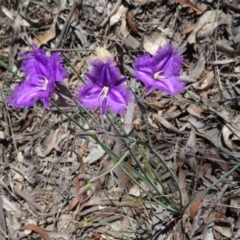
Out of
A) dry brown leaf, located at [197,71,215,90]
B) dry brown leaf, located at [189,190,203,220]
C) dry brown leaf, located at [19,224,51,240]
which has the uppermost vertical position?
dry brown leaf, located at [197,71,215,90]

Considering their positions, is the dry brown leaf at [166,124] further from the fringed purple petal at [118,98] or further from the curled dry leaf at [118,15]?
the fringed purple petal at [118,98]

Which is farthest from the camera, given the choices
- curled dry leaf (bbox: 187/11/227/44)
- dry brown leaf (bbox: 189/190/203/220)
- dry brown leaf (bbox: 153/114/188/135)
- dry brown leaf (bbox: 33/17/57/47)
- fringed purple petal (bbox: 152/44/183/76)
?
dry brown leaf (bbox: 33/17/57/47)

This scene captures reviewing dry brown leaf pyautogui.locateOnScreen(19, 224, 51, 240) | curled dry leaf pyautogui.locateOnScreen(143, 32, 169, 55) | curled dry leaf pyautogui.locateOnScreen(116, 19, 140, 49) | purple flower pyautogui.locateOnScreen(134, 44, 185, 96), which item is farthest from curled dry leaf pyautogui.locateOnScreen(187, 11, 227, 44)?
dry brown leaf pyautogui.locateOnScreen(19, 224, 51, 240)

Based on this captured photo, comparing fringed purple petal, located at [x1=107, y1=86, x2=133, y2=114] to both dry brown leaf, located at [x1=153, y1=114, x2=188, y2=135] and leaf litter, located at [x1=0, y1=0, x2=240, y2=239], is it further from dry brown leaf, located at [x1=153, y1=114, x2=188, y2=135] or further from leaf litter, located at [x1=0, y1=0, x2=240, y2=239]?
dry brown leaf, located at [x1=153, y1=114, x2=188, y2=135]

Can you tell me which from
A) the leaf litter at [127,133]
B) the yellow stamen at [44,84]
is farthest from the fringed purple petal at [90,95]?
the leaf litter at [127,133]

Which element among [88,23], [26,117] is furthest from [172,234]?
[88,23]

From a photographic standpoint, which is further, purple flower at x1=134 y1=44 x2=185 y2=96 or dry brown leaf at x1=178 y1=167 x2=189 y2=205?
dry brown leaf at x1=178 y1=167 x2=189 y2=205

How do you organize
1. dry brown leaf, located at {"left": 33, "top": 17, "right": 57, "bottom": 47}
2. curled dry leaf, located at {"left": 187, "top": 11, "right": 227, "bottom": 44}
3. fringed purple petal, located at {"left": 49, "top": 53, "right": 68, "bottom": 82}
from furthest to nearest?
dry brown leaf, located at {"left": 33, "top": 17, "right": 57, "bottom": 47}
curled dry leaf, located at {"left": 187, "top": 11, "right": 227, "bottom": 44}
fringed purple petal, located at {"left": 49, "top": 53, "right": 68, "bottom": 82}
